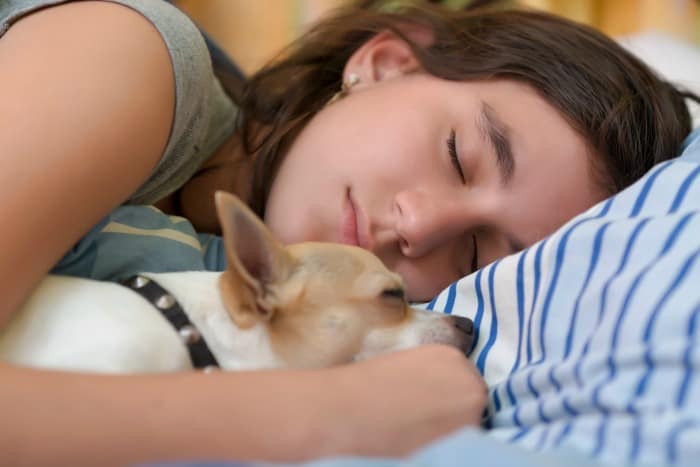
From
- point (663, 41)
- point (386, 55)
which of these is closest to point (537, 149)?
point (386, 55)

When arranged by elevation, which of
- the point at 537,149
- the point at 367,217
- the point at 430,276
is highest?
the point at 537,149

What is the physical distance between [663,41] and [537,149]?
3.62ft

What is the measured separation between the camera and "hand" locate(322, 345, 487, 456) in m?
0.69

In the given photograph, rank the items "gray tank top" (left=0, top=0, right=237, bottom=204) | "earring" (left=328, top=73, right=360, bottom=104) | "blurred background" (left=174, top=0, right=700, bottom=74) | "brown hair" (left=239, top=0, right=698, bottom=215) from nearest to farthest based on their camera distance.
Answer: "gray tank top" (left=0, top=0, right=237, bottom=204) < "brown hair" (left=239, top=0, right=698, bottom=215) < "earring" (left=328, top=73, right=360, bottom=104) < "blurred background" (left=174, top=0, right=700, bottom=74)

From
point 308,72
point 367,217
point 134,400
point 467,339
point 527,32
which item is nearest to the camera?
point 134,400

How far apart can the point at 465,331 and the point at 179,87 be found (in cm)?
52

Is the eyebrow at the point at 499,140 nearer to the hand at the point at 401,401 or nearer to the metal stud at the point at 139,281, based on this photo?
the hand at the point at 401,401

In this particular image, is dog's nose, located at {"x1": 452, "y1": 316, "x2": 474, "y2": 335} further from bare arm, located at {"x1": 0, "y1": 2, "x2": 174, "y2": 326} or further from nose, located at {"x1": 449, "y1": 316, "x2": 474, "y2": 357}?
bare arm, located at {"x1": 0, "y1": 2, "x2": 174, "y2": 326}

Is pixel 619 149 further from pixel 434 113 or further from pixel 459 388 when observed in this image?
pixel 459 388

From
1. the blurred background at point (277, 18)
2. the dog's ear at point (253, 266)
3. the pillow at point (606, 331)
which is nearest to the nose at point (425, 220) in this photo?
the pillow at point (606, 331)

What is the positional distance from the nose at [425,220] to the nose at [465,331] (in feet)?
0.49

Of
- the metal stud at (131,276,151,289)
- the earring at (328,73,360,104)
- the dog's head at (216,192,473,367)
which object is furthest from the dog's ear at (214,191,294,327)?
the earring at (328,73,360,104)

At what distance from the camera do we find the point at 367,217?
3.61ft

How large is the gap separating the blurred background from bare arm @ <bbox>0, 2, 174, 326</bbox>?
46.3 inches
